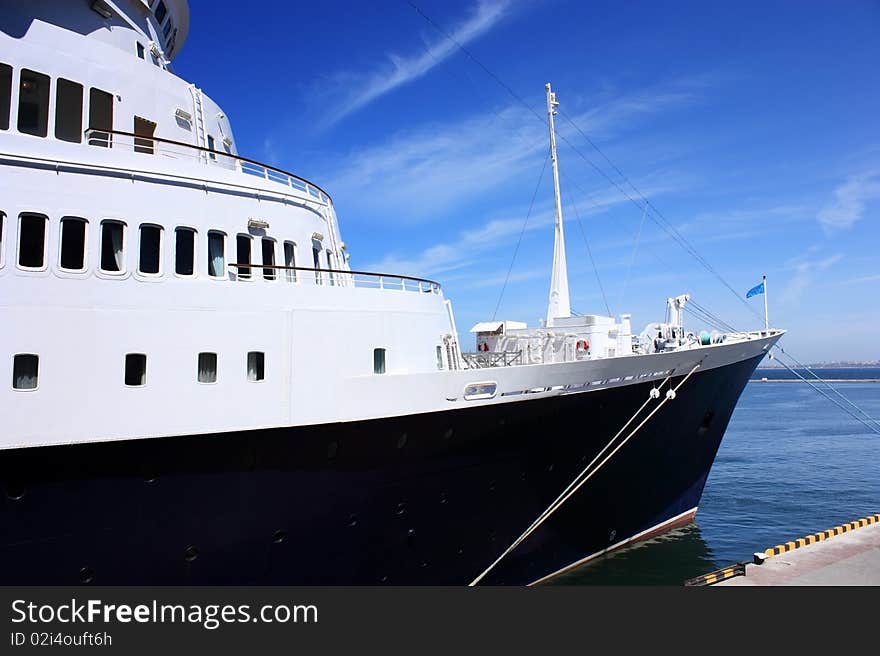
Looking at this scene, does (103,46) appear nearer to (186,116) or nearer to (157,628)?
(186,116)

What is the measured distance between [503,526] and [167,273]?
888cm

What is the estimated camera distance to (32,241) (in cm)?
880

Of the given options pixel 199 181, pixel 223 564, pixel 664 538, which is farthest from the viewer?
pixel 664 538

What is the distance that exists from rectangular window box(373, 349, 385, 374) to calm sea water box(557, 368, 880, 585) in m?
9.60

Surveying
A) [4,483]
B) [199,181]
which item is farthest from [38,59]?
[4,483]

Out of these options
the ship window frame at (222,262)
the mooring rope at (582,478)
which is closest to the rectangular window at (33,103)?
the ship window frame at (222,262)

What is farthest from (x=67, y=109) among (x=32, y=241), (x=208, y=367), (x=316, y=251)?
(x=208, y=367)

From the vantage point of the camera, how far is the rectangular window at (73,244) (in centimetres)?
891

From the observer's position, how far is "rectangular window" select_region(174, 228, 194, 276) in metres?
9.80

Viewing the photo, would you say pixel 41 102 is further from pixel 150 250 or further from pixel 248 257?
pixel 248 257

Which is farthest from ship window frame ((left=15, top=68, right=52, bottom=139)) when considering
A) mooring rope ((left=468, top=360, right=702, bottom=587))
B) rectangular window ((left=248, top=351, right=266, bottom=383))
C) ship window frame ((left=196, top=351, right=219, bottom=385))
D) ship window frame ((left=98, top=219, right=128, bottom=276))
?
mooring rope ((left=468, top=360, right=702, bottom=587))

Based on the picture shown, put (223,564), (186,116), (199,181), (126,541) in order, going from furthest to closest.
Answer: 1. (186,116)
2. (199,181)
3. (223,564)
4. (126,541)

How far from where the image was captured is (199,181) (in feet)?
33.4

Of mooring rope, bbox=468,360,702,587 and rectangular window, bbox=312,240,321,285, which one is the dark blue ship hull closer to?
mooring rope, bbox=468,360,702,587
